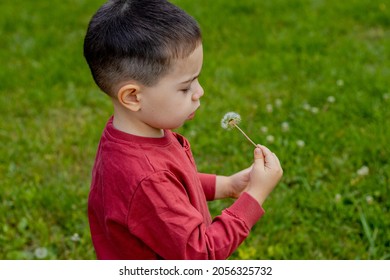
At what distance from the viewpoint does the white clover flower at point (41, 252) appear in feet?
8.36

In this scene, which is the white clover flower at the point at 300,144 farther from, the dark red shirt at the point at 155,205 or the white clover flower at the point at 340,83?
the dark red shirt at the point at 155,205

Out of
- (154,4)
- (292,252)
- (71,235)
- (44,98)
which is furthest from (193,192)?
(44,98)

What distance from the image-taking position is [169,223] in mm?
1415

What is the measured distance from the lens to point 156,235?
1446 mm

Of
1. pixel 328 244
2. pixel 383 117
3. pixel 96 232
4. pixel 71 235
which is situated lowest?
pixel 71 235

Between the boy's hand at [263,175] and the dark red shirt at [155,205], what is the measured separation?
0.03 meters

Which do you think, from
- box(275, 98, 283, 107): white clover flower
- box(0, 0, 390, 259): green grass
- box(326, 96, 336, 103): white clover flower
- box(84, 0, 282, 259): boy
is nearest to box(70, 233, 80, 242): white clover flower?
box(0, 0, 390, 259): green grass

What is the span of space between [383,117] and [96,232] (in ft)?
6.83

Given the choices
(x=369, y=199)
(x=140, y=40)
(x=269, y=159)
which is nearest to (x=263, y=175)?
(x=269, y=159)

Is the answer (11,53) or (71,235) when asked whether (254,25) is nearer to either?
(11,53)

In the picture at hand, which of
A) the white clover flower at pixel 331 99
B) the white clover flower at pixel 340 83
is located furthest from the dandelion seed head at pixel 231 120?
the white clover flower at pixel 340 83

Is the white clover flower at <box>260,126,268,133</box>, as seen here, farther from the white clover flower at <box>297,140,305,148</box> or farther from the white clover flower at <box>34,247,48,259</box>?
the white clover flower at <box>34,247,48,259</box>

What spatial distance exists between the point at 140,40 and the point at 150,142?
0.91 feet

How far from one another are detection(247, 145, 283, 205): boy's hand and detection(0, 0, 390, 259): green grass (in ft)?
3.03
